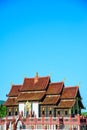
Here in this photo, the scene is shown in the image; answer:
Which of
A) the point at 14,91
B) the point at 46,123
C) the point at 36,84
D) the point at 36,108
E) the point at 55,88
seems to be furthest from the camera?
the point at 14,91

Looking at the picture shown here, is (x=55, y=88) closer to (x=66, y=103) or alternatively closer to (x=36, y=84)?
(x=36, y=84)

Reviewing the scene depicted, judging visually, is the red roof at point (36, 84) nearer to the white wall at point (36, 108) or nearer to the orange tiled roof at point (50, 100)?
the orange tiled roof at point (50, 100)

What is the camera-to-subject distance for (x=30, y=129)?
57531 mm

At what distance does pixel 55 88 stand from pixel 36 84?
419 cm

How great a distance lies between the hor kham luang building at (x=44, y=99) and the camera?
201 ft

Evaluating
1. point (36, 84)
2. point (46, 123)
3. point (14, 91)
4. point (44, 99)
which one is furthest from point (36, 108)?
point (46, 123)

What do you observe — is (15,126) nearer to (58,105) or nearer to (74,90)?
(58,105)

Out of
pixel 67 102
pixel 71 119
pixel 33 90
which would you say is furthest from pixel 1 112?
pixel 71 119

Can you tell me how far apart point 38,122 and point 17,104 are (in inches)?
395

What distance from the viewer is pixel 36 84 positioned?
6656cm

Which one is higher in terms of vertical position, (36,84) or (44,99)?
(36,84)

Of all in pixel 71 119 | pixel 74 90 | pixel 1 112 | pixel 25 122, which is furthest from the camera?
pixel 1 112

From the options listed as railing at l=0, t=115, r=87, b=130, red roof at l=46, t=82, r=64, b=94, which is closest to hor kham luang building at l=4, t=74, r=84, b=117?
red roof at l=46, t=82, r=64, b=94

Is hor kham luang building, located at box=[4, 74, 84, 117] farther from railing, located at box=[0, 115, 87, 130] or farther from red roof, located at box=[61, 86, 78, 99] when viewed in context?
railing, located at box=[0, 115, 87, 130]
